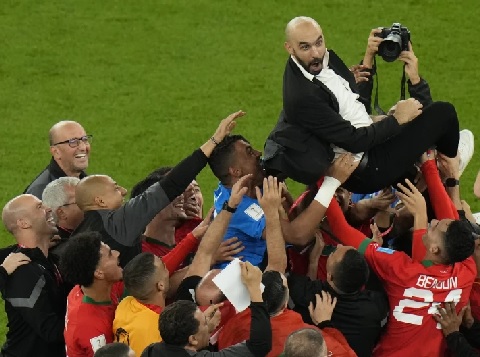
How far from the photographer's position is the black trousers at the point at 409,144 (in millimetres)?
6172

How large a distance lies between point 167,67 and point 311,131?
5.46 metres

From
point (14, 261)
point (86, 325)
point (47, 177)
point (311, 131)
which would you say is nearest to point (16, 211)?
point (14, 261)

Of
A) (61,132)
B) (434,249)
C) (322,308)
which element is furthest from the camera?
(61,132)

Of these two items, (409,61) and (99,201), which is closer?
(99,201)

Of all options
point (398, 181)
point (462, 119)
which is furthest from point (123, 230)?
point (462, 119)

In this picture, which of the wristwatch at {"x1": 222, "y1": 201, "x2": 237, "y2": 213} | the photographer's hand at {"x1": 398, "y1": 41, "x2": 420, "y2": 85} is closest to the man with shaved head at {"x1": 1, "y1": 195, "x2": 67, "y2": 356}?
the wristwatch at {"x1": 222, "y1": 201, "x2": 237, "y2": 213}

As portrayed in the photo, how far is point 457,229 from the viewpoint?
19.0 feet

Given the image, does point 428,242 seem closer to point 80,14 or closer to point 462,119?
point 462,119

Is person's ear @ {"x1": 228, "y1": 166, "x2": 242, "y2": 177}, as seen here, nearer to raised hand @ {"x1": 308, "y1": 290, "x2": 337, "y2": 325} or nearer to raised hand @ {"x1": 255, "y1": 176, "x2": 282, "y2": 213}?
raised hand @ {"x1": 255, "y1": 176, "x2": 282, "y2": 213}

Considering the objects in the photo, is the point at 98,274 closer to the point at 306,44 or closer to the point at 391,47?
the point at 306,44

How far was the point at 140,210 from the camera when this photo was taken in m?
6.12

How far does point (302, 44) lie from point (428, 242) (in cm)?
118

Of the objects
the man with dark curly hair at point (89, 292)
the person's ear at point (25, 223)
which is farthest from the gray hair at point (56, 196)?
the man with dark curly hair at point (89, 292)

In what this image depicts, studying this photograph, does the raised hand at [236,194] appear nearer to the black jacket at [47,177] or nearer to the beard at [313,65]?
the beard at [313,65]
